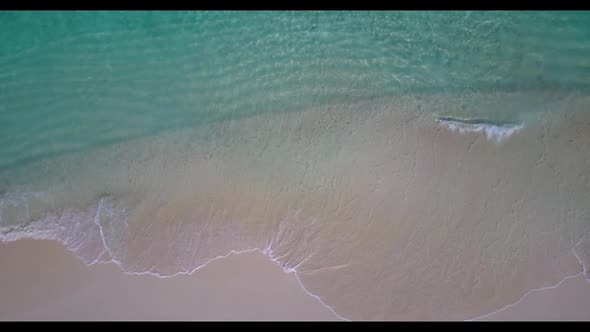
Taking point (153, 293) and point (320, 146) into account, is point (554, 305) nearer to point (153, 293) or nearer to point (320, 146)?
point (320, 146)

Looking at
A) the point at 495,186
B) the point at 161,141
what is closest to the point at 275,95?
the point at 161,141

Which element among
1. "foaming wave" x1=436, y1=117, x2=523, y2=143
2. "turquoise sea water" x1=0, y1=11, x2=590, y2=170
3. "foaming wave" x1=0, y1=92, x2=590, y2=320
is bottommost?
"foaming wave" x1=0, y1=92, x2=590, y2=320

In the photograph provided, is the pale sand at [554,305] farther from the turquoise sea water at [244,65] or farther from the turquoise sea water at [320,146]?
the turquoise sea water at [244,65]

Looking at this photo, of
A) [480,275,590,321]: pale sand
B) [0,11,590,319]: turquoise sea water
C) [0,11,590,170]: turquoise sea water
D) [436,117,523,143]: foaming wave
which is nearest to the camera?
[480,275,590,321]: pale sand

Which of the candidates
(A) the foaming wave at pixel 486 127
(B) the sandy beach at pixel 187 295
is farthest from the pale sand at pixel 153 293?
(A) the foaming wave at pixel 486 127

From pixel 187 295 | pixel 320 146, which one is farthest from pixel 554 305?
pixel 187 295

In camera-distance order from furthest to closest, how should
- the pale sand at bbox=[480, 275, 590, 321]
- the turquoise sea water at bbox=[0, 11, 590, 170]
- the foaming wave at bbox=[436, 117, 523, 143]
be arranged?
the turquoise sea water at bbox=[0, 11, 590, 170] < the foaming wave at bbox=[436, 117, 523, 143] < the pale sand at bbox=[480, 275, 590, 321]

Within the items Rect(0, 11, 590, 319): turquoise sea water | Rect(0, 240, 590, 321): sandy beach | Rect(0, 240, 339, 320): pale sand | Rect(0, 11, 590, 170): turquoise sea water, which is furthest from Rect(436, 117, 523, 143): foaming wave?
Rect(0, 240, 339, 320): pale sand

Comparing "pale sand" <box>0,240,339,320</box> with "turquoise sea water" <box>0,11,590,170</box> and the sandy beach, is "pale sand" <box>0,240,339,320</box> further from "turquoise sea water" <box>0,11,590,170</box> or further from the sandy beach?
"turquoise sea water" <box>0,11,590,170</box>
